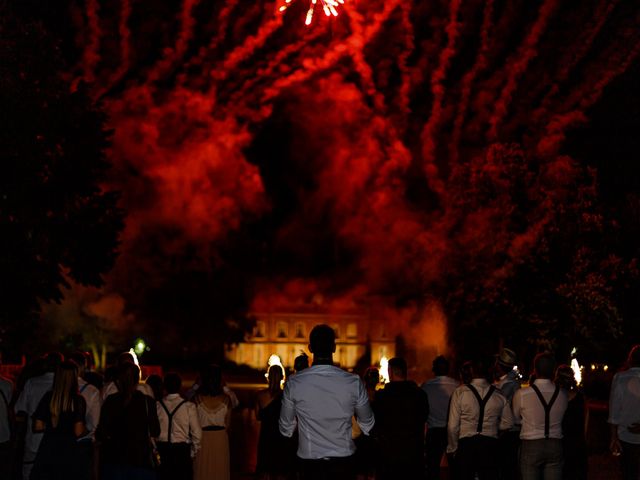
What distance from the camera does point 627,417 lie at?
10.8 meters

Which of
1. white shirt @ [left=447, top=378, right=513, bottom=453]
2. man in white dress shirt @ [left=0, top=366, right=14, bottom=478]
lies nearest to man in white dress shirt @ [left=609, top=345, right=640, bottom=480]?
white shirt @ [left=447, top=378, right=513, bottom=453]

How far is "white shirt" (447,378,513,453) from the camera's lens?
1007cm

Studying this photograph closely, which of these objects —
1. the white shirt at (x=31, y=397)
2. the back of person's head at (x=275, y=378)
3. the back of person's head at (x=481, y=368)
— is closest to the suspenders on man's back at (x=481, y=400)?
the back of person's head at (x=481, y=368)

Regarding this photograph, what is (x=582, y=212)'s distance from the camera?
121ft

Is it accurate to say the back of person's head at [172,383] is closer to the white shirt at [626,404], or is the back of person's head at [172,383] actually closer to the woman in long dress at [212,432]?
the woman in long dress at [212,432]

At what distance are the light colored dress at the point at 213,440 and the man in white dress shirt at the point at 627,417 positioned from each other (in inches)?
158

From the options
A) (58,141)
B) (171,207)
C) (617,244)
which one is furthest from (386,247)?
(58,141)

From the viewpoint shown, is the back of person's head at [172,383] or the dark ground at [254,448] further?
the dark ground at [254,448]

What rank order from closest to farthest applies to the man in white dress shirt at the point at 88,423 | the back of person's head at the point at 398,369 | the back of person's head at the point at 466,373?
the man in white dress shirt at the point at 88,423, the back of person's head at the point at 398,369, the back of person's head at the point at 466,373

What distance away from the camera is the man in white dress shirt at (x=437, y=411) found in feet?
38.6

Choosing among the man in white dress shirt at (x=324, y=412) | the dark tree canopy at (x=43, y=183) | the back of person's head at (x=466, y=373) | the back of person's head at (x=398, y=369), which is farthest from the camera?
the dark tree canopy at (x=43, y=183)

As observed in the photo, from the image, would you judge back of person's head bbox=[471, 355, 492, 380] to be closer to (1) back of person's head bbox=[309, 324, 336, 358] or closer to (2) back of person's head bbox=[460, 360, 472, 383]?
(2) back of person's head bbox=[460, 360, 472, 383]

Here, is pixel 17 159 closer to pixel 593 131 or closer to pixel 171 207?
pixel 593 131

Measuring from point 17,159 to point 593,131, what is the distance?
21886 mm
